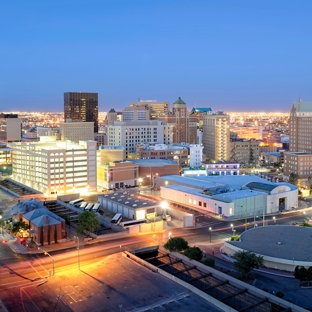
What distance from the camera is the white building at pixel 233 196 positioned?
5609 cm

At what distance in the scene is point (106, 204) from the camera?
59.8m

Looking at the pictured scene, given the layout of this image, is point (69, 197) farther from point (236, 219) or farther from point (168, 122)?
point (168, 122)

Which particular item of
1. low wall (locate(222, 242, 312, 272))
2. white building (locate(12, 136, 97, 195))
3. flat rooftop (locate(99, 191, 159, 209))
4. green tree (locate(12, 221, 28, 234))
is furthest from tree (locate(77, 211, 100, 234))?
white building (locate(12, 136, 97, 195))

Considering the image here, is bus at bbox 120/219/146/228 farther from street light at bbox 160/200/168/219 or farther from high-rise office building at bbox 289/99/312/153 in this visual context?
high-rise office building at bbox 289/99/312/153

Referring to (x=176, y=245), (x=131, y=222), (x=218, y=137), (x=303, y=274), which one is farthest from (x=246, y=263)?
(x=218, y=137)

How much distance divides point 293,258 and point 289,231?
8.29m

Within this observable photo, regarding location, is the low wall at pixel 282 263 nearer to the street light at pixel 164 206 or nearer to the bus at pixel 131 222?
the bus at pixel 131 222

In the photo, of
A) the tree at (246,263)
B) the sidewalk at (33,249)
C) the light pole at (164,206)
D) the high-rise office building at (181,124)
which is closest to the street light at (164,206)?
the light pole at (164,206)

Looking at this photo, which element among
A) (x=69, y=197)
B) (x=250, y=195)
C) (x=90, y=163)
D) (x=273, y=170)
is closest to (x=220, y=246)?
(x=250, y=195)

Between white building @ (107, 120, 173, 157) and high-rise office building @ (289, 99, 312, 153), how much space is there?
35.1 metres

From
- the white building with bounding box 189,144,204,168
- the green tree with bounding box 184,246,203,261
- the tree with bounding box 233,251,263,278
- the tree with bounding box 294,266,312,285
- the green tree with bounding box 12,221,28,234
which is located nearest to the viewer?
the tree with bounding box 294,266,312,285

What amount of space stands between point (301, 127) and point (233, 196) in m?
57.3

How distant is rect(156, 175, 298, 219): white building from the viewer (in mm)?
56094

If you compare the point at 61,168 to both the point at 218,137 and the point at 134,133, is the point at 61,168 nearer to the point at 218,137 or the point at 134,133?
the point at 134,133
